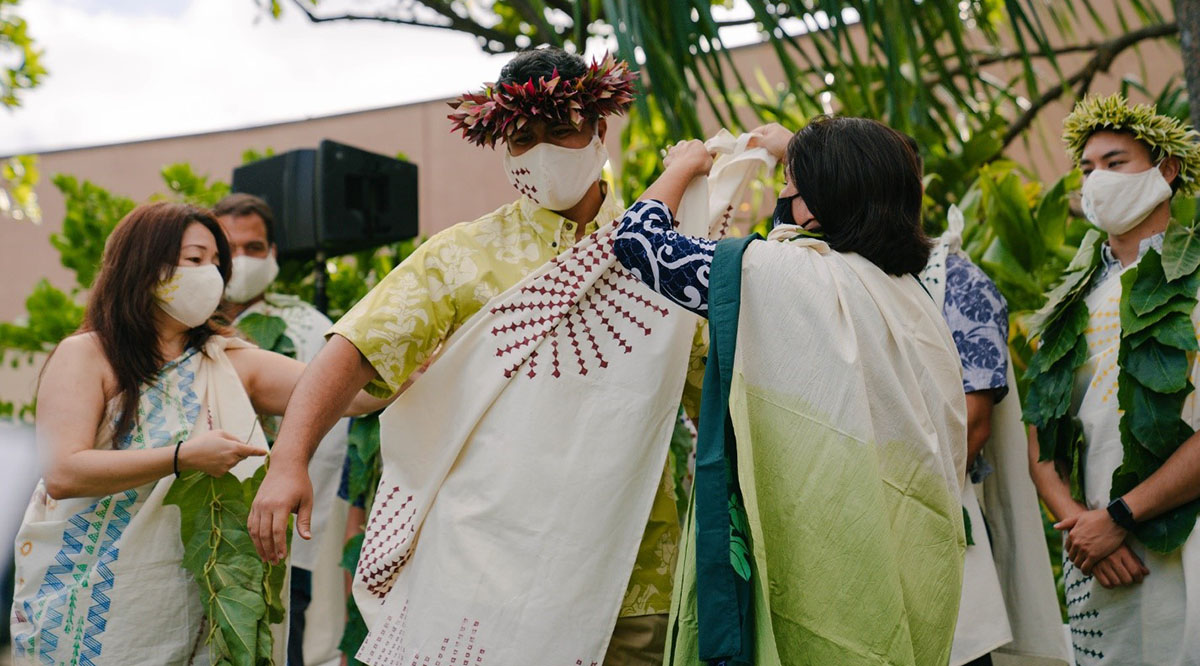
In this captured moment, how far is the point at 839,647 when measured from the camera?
193 centimetres

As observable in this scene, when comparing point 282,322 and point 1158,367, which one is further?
point 282,322

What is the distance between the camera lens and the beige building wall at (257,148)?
463 inches

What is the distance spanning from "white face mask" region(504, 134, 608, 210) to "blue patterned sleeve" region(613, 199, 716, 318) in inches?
10.1

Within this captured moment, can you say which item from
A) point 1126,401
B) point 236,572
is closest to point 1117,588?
point 1126,401

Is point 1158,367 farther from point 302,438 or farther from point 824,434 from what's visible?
point 302,438

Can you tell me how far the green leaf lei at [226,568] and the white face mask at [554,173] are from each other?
0.92m

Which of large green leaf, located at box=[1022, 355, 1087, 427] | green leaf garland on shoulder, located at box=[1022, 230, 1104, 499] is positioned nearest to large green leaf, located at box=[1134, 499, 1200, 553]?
green leaf garland on shoulder, located at box=[1022, 230, 1104, 499]

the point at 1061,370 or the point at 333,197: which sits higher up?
the point at 333,197

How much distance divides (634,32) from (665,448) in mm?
2220

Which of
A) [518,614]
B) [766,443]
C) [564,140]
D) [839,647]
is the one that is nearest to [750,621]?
[839,647]

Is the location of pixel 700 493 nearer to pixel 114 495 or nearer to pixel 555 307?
pixel 555 307

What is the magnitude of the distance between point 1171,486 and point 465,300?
167cm

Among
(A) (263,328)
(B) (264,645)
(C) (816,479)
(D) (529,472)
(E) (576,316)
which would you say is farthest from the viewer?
(A) (263,328)

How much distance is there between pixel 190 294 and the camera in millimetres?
2723
